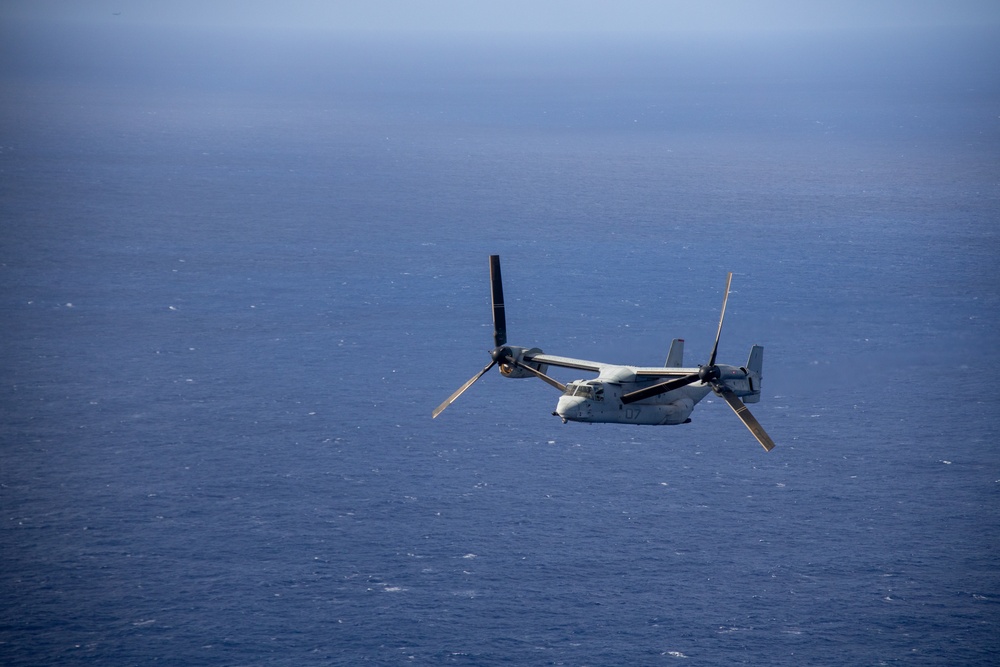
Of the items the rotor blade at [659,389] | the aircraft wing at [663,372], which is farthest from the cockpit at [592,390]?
the aircraft wing at [663,372]

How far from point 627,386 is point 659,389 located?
122 inches

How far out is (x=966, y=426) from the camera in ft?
633

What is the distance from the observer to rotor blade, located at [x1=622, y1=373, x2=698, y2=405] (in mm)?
78919

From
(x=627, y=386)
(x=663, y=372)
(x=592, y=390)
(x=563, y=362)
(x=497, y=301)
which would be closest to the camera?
(x=663, y=372)

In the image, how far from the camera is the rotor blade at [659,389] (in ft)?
259

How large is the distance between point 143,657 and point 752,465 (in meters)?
85.7

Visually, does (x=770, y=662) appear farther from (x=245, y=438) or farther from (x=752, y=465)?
(x=245, y=438)

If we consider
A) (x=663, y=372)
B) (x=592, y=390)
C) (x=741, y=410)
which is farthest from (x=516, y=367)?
(x=741, y=410)

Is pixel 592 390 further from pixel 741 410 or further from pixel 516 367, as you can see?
pixel 741 410

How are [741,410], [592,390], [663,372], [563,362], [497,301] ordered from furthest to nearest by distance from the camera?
1. [497,301]
2. [592,390]
3. [563,362]
4. [663,372]
5. [741,410]

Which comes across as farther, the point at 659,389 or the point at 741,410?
the point at 659,389

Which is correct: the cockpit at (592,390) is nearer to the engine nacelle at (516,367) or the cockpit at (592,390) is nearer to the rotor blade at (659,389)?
the rotor blade at (659,389)

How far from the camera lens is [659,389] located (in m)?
80.6

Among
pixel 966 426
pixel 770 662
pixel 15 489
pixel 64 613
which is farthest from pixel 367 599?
pixel 966 426
